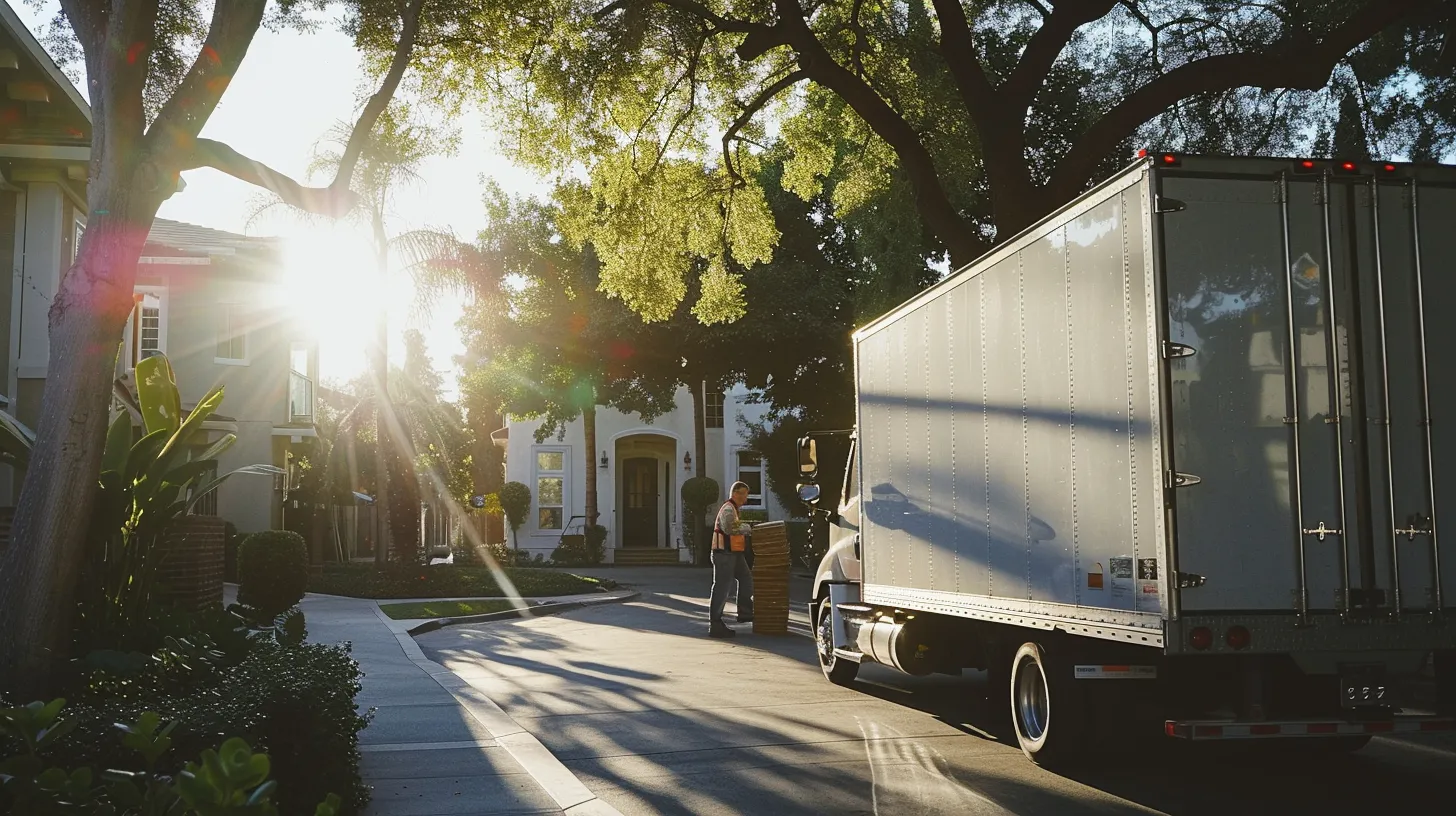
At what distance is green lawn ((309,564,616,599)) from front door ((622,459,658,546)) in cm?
1733

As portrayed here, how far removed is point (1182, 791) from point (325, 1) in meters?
8.82

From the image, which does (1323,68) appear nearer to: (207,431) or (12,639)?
(12,639)

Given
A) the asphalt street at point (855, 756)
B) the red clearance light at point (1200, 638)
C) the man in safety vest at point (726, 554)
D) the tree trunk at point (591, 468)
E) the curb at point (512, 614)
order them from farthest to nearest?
the tree trunk at point (591, 468) → the curb at point (512, 614) → the man in safety vest at point (726, 554) → the asphalt street at point (855, 756) → the red clearance light at point (1200, 638)

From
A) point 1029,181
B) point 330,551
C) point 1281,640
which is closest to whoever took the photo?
point 1281,640

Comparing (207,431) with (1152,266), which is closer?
(1152,266)

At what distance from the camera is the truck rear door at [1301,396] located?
6.68 m

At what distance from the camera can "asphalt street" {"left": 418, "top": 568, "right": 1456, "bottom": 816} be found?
285 inches

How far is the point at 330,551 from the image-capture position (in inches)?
1551

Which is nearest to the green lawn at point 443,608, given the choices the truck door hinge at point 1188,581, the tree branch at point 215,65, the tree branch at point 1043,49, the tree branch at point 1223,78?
the tree branch at point 1043,49

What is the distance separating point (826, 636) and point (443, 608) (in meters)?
9.82

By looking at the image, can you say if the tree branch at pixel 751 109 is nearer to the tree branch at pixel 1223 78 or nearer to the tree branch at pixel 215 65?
the tree branch at pixel 1223 78

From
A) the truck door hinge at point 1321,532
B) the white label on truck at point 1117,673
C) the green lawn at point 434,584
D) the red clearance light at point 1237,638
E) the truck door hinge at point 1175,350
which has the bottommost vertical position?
the green lawn at point 434,584

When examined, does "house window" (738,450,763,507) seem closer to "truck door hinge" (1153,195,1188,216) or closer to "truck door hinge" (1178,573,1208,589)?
"truck door hinge" (1153,195,1188,216)

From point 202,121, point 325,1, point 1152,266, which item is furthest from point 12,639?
point 1152,266
